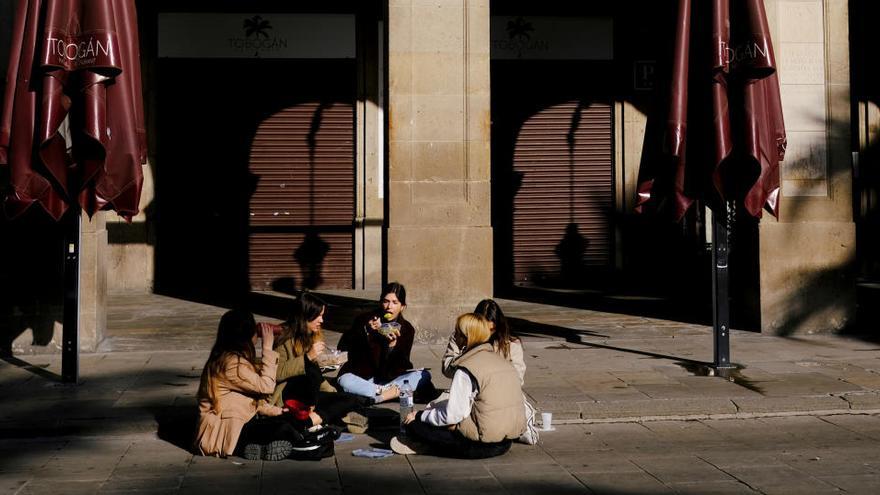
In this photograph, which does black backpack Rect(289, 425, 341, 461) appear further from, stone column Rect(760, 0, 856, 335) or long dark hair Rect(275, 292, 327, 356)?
stone column Rect(760, 0, 856, 335)

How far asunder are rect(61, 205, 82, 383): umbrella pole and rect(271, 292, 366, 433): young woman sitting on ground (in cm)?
260

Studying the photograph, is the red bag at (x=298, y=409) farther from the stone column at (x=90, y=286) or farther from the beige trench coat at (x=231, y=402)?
the stone column at (x=90, y=286)

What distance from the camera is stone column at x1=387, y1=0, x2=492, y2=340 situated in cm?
1214

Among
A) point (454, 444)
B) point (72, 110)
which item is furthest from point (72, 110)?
point (454, 444)

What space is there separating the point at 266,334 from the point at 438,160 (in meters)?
5.31

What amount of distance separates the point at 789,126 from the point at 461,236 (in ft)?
15.0

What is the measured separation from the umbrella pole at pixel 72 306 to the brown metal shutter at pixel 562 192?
37.5 ft

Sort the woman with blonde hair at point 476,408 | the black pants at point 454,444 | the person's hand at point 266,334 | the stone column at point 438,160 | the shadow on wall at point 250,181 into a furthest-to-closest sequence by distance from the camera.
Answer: the shadow on wall at point 250,181, the stone column at point 438,160, the person's hand at point 266,334, the black pants at point 454,444, the woman with blonde hair at point 476,408

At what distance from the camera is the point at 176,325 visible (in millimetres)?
13844

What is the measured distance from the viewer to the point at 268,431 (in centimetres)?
725

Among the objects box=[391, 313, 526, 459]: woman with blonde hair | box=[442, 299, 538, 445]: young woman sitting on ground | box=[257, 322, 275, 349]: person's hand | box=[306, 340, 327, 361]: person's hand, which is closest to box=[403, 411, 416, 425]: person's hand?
box=[391, 313, 526, 459]: woman with blonde hair

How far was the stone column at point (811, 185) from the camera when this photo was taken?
12836 millimetres

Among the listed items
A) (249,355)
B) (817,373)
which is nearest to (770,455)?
(817,373)

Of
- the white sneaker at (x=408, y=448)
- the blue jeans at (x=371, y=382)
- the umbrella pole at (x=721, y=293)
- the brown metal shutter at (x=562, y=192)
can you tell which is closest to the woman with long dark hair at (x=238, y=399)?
the white sneaker at (x=408, y=448)
